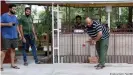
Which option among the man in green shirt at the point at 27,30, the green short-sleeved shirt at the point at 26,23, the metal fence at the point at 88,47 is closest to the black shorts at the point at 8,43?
the man in green shirt at the point at 27,30

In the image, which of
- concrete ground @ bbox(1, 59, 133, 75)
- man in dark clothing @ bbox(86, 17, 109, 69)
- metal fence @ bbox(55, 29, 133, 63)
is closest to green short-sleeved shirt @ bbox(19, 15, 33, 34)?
concrete ground @ bbox(1, 59, 133, 75)

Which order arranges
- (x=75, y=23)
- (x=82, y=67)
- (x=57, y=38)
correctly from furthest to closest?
(x=75, y=23)
(x=57, y=38)
(x=82, y=67)

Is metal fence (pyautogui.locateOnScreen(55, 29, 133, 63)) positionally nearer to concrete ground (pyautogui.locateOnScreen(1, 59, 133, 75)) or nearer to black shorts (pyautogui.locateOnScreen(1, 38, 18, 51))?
concrete ground (pyautogui.locateOnScreen(1, 59, 133, 75))

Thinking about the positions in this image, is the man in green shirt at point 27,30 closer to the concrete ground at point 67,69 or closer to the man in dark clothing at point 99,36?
the concrete ground at point 67,69

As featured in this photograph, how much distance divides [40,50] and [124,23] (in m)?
3.38

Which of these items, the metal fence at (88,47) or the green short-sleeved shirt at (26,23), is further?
the metal fence at (88,47)

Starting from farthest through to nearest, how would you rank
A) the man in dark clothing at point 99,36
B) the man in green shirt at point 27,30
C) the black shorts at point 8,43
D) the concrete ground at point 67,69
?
the man in green shirt at point 27,30 → the black shorts at point 8,43 → the man in dark clothing at point 99,36 → the concrete ground at point 67,69

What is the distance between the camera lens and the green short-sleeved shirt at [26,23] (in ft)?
38.2

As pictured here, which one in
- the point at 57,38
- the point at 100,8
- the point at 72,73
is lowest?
the point at 72,73

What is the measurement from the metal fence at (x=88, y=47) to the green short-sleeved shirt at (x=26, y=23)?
1.30 m

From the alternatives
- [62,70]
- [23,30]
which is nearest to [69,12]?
[23,30]

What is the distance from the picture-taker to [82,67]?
11430mm

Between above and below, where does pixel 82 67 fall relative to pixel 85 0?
below

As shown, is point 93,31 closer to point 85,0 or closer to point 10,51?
point 85,0
